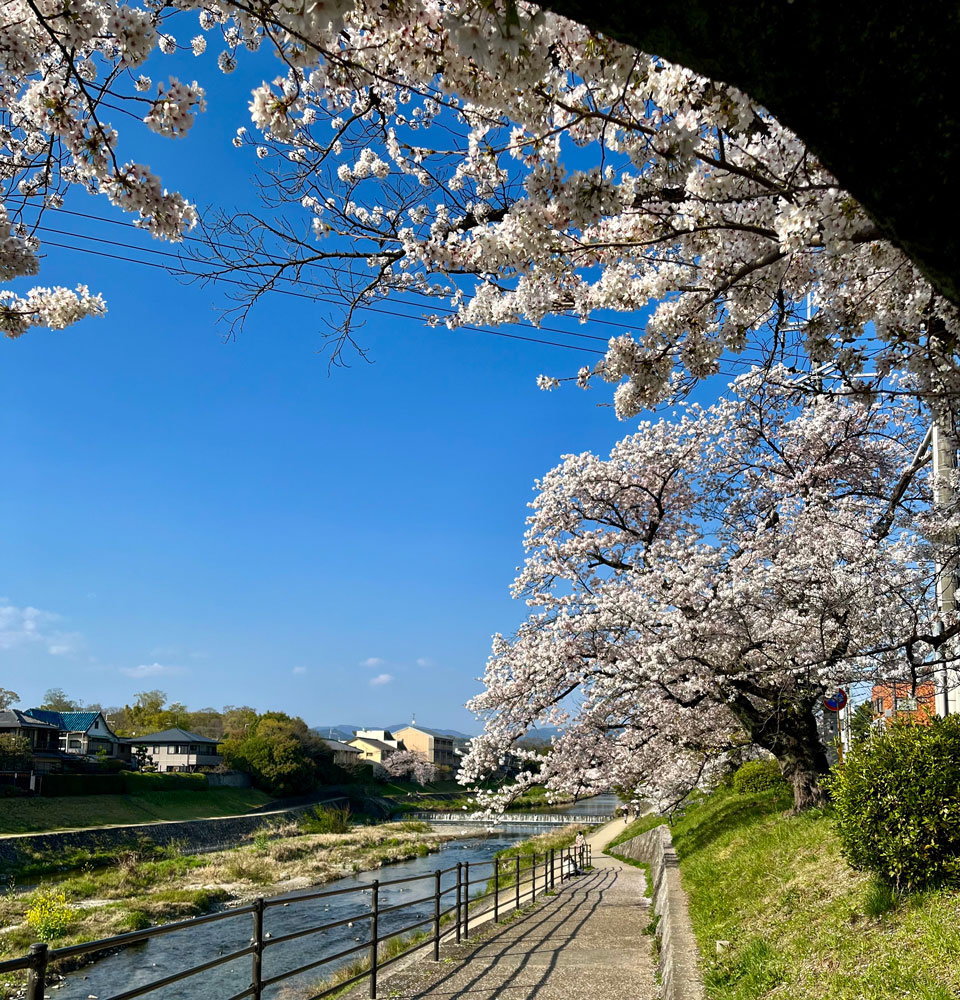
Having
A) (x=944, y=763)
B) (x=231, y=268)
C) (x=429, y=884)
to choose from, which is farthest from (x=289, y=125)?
→ (x=429, y=884)

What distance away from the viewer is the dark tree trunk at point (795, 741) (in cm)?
1109

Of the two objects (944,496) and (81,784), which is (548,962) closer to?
(944,496)

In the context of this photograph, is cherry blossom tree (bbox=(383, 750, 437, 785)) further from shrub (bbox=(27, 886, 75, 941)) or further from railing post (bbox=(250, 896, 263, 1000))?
railing post (bbox=(250, 896, 263, 1000))

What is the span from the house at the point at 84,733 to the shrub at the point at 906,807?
55.0 meters

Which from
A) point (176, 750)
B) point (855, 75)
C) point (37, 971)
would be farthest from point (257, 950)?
point (176, 750)

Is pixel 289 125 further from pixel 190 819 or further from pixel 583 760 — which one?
pixel 190 819

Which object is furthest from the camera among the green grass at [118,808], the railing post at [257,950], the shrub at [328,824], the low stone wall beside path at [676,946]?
the shrub at [328,824]

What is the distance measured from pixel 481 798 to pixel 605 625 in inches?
187

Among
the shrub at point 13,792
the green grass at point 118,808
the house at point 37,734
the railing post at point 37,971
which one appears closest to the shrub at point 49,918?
the green grass at point 118,808

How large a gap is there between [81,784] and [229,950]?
88.9ft

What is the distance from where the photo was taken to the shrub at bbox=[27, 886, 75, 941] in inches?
632

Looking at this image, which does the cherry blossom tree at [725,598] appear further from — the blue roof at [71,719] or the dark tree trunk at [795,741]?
the blue roof at [71,719]

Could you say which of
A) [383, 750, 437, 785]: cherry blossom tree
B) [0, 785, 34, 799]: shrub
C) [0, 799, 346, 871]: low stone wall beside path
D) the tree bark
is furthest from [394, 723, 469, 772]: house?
the tree bark

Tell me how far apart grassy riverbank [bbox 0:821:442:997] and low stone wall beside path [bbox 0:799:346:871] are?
2326 mm
